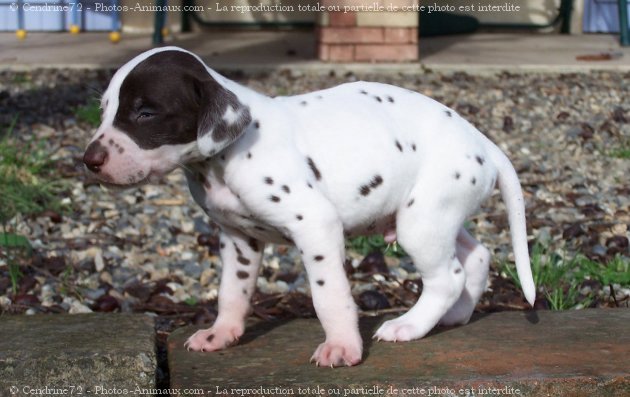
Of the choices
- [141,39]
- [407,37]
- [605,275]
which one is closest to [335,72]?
[407,37]

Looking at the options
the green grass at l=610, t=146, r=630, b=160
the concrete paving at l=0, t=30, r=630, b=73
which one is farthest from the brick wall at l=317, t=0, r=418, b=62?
the green grass at l=610, t=146, r=630, b=160

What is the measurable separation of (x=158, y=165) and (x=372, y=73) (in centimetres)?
684

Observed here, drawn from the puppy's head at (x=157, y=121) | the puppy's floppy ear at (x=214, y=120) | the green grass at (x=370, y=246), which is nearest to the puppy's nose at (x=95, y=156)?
the puppy's head at (x=157, y=121)

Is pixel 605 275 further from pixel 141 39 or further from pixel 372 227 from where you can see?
pixel 141 39

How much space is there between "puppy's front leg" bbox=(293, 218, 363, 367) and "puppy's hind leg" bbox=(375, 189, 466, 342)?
0.26m

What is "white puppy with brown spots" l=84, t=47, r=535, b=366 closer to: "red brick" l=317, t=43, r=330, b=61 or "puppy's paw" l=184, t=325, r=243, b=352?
"puppy's paw" l=184, t=325, r=243, b=352

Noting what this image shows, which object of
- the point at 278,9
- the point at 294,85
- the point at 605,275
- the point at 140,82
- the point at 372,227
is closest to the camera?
the point at 140,82

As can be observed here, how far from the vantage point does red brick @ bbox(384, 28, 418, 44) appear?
33.4 ft

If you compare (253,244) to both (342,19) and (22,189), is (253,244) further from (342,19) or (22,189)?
(342,19)

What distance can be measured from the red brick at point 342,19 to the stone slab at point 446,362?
21.6 feet

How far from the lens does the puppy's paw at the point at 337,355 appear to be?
3.09m

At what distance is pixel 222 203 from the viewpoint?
318cm

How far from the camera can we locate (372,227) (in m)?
3.40

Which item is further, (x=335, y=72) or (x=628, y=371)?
(x=335, y=72)
